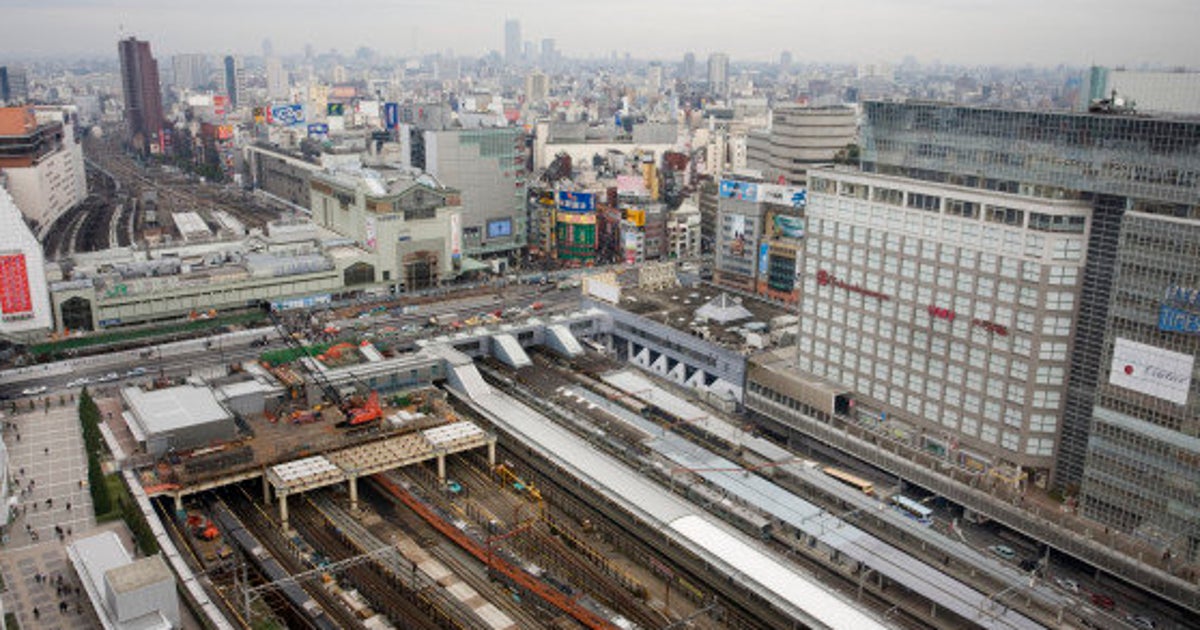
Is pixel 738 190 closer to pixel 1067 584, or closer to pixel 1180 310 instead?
pixel 1180 310

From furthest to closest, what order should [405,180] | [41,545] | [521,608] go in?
[405,180], [41,545], [521,608]

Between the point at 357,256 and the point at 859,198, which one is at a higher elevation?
the point at 859,198

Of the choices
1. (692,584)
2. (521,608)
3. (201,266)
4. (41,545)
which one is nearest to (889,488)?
(692,584)

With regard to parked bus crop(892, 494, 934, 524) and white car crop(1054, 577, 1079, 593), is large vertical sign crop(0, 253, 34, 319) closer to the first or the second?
parked bus crop(892, 494, 934, 524)

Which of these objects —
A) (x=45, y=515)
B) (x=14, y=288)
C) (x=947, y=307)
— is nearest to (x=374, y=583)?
(x=45, y=515)

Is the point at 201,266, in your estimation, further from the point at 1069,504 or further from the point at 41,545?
the point at 1069,504

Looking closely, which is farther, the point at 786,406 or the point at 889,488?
the point at 786,406
